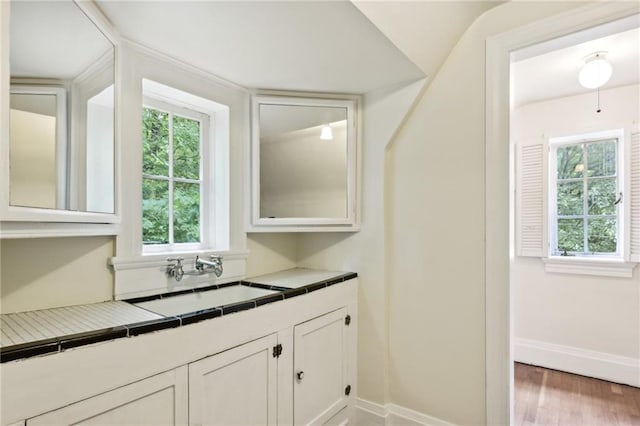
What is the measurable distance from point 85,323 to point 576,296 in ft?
11.4

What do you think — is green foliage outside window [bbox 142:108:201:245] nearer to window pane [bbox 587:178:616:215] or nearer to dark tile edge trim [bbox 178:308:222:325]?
dark tile edge trim [bbox 178:308:222:325]

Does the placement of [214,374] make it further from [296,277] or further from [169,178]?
[169,178]

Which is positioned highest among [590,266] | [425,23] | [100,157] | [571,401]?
[425,23]

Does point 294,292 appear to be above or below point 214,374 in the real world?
above

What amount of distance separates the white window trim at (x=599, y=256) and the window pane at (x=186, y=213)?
2.95 m

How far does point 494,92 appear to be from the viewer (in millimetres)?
1750

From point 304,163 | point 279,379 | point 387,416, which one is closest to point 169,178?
point 304,163

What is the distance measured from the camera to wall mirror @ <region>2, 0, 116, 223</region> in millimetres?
919

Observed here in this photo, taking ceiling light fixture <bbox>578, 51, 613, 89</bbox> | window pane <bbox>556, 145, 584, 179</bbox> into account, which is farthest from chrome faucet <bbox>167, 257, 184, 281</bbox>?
window pane <bbox>556, 145, 584, 179</bbox>

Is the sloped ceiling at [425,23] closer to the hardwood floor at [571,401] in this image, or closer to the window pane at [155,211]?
the window pane at [155,211]

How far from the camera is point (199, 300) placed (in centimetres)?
160

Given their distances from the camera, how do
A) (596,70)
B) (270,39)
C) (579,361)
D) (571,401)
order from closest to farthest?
(270,39) → (596,70) → (571,401) → (579,361)

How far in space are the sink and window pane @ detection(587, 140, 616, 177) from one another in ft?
9.95

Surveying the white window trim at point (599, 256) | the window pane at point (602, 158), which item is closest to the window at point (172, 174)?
the white window trim at point (599, 256)
